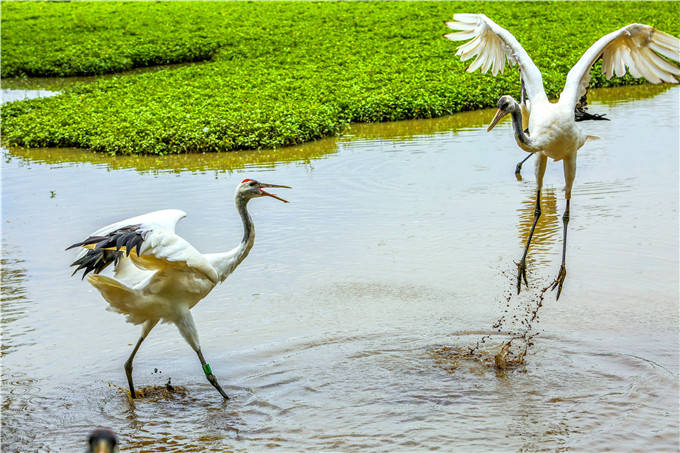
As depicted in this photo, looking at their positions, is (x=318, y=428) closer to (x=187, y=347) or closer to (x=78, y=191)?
(x=187, y=347)

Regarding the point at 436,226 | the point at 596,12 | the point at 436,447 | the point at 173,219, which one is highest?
the point at 596,12

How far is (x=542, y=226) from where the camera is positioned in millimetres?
8125

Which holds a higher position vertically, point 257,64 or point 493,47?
point 257,64

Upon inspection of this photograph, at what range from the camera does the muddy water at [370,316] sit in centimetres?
478

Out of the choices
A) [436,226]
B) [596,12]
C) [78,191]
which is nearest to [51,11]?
[596,12]

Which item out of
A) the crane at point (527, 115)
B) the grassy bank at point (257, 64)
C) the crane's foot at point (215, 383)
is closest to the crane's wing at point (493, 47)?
the crane at point (527, 115)

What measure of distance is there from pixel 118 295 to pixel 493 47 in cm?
400

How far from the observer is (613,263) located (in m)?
6.97

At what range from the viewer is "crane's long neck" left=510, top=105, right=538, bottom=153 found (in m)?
5.79

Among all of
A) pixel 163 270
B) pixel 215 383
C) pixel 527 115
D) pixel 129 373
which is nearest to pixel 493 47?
pixel 527 115

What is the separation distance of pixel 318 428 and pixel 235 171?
648cm

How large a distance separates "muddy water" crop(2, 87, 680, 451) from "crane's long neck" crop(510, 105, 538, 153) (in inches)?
49.9

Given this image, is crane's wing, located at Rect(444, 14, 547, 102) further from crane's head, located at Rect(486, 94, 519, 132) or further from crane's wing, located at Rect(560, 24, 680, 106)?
crane's head, located at Rect(486, 94, 519, 132)

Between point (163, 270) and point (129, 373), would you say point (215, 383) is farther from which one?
point (163, 270)
